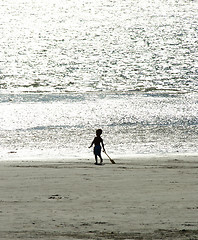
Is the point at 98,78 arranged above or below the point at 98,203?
above

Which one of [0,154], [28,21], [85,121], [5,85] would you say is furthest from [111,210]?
[28,21]

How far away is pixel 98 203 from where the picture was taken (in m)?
10.1

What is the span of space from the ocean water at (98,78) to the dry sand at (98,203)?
6.05 metres

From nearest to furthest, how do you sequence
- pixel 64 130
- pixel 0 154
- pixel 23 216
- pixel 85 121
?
1. pixel 23 216
2. pixel 0 154
3. pixel 64 130
4. pixel 85 121

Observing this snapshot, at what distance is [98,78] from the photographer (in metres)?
49.0

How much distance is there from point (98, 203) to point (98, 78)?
39157 mm

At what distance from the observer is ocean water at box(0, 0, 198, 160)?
78.2 ft

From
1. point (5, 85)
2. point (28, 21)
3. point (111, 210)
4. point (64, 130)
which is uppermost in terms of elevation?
point (28, 21)

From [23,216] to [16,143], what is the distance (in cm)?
1416

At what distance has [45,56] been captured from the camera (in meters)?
65.7

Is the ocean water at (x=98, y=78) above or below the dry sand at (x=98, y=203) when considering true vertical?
above

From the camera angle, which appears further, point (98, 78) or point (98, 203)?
point (98, 78)

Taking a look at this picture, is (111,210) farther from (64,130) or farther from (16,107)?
(16,107)

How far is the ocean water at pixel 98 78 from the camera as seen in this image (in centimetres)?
2383
